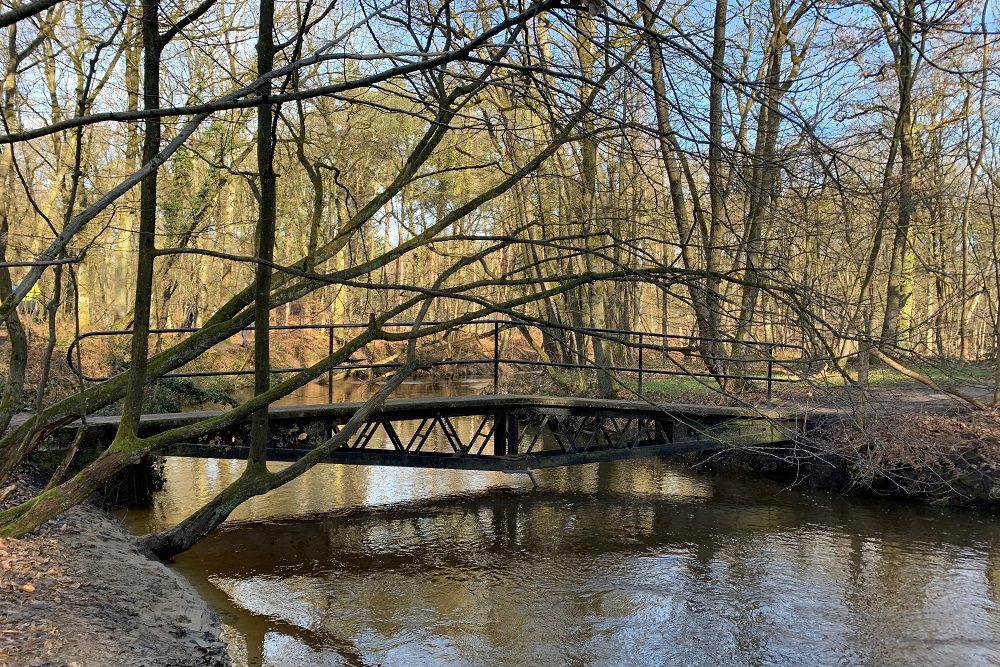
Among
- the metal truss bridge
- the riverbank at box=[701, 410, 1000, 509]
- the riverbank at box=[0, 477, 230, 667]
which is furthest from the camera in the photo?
the riverbank at box=[701, 410, 1000, 509]

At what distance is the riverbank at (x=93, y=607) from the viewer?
4566 millimetres

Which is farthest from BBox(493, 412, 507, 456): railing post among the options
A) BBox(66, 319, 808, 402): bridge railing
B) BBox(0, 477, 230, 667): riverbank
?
BBox(0, 477, 230, 667): riverbank

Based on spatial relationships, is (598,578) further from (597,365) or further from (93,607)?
(93,607)

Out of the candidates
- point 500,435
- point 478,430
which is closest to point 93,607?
point 478,430

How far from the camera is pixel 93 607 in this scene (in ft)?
17.7

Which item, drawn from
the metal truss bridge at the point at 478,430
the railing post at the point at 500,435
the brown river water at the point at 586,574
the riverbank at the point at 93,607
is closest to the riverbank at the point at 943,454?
the brown river water at the point at 586,574

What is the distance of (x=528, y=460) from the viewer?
11.6 metres

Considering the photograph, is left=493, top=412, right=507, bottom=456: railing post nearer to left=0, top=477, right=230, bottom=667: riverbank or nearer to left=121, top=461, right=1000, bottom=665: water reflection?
left=121, top=461, right=1000, bottom=665: water reflection

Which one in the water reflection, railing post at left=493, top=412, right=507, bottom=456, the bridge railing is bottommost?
the water reflection

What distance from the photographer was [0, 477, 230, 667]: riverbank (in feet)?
15.0

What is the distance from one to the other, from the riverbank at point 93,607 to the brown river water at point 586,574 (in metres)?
0.91

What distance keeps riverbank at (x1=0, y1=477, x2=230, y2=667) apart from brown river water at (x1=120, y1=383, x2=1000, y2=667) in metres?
0.91

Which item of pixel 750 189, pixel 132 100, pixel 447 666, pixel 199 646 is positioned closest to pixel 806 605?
pixel 447 666

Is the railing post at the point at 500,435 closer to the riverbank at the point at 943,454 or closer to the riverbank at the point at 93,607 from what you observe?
the riverbank at the point at 943,454
